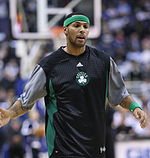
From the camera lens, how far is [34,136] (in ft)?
40.2

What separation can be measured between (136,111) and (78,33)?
97 cm

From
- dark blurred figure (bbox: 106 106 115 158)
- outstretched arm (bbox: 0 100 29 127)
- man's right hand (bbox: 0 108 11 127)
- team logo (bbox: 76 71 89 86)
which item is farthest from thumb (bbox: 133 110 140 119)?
dark blurred figure (bbox: 106 106 115 158)

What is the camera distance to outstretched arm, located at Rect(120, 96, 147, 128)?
5.38m

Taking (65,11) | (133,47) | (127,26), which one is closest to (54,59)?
(65,11)

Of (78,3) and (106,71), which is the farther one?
(78,3)

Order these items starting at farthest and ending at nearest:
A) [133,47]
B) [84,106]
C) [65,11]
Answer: [133,47] < [65,11] < [84,106]

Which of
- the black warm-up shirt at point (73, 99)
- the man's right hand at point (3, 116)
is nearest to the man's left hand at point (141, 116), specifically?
the black warm-up shirt at point (73, 99)

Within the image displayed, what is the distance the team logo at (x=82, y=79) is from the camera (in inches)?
211

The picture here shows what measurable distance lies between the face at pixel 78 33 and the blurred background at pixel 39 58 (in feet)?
13.8

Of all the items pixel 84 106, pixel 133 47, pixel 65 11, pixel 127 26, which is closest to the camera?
pixel 84 106

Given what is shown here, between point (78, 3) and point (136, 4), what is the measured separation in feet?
29.8

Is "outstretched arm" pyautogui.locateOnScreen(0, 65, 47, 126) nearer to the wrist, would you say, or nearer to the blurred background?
the wrist

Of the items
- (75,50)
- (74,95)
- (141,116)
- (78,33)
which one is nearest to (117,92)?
(141,116)

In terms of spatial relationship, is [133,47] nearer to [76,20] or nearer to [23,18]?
[23,18]
